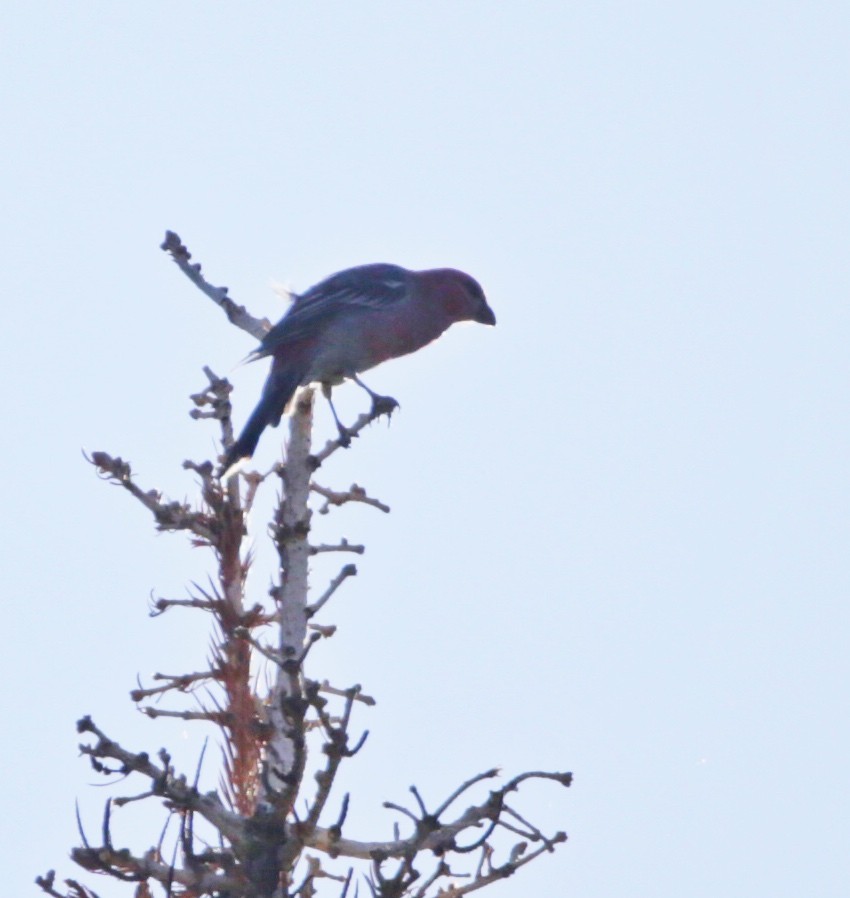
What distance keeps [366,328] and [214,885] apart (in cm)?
421

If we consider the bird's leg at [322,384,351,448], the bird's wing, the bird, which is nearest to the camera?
the bird's leg at [322,384,351,448]

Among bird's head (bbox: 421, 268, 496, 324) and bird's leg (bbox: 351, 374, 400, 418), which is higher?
bird's head (bbox: 421, 268, 496, 324)

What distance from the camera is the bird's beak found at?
8734mm

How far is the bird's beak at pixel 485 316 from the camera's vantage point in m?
8.73

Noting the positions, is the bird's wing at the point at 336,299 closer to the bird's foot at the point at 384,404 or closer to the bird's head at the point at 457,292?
the bird's head at the point at 457,292

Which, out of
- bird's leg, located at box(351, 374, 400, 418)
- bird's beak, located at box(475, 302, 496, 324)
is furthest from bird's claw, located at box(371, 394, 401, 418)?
bird's beak, located at box(475, 302, 496, 324)

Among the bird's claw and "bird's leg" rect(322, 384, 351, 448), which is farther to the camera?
the bird's claw

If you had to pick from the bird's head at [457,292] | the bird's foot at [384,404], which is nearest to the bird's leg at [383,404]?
the bird's foot at [384,404]

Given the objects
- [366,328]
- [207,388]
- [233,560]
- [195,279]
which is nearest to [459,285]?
[366,328]

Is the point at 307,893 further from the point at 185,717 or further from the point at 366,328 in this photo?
the point at 366,328

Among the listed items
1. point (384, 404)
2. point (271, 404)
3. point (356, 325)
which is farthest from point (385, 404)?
point (356, 325)

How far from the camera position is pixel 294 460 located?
15.8 ft

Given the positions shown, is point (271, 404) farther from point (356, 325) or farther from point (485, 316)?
point (485, 316)

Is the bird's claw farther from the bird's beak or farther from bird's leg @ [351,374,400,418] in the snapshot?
the bird's beak
